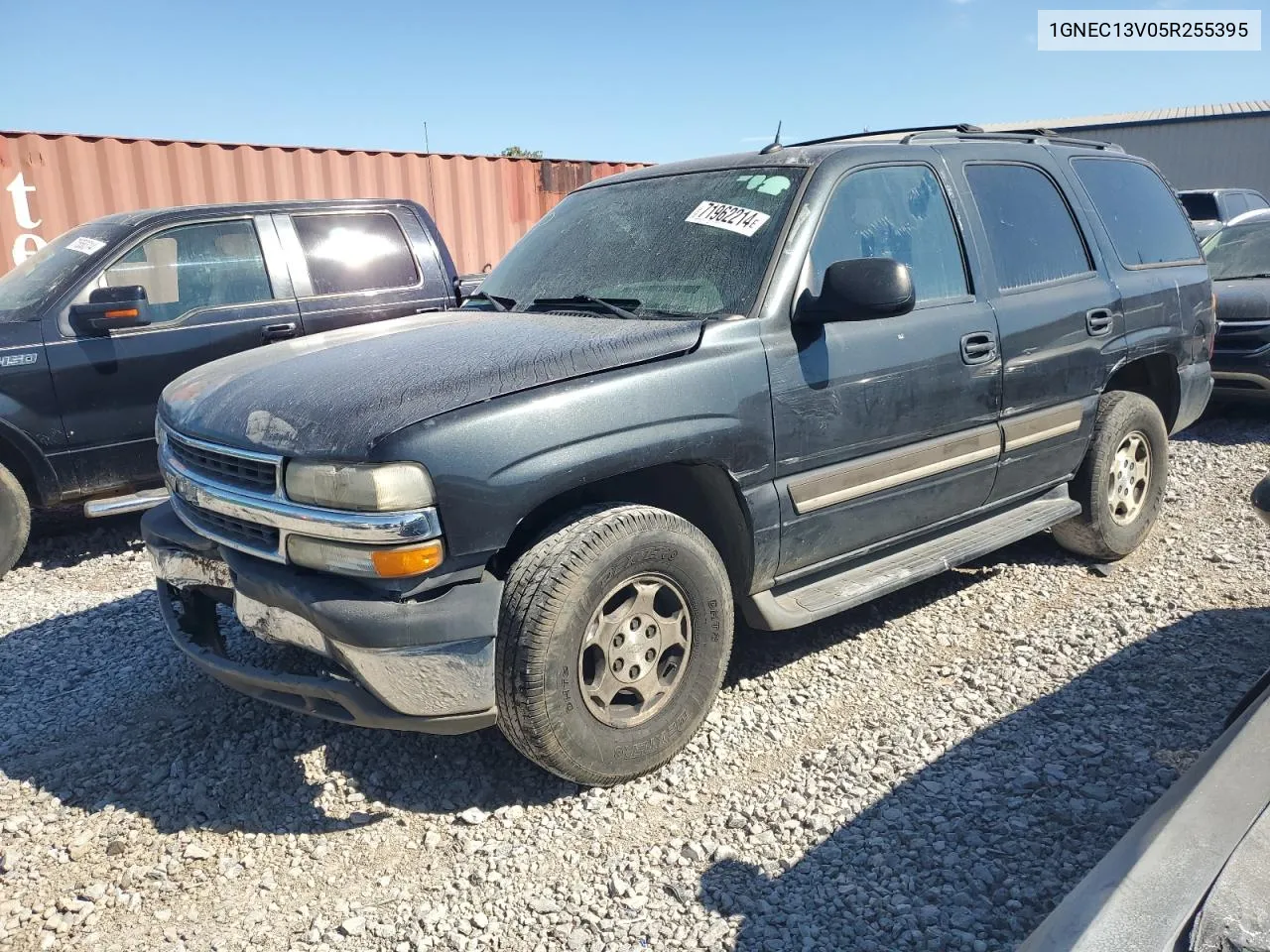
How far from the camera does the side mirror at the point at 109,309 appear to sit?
16.4 feet

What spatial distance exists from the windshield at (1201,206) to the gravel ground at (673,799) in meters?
10.4

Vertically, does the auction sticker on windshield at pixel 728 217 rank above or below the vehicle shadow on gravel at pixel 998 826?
above

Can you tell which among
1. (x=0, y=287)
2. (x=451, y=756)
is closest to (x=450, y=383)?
(x=451, y=756)

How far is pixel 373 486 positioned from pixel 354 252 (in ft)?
13.1

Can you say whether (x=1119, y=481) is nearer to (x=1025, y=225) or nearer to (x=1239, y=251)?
(x=1025, y=225)

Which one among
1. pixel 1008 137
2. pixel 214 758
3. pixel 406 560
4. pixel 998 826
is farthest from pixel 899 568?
pixel 214 758

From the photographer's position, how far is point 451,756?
311 centimetres

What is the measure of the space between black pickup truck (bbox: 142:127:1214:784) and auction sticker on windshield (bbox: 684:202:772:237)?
0.01 m

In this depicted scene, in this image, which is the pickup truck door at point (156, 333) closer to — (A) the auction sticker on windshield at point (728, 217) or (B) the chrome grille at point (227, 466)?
(B) the chrome grille at point (227, 466)

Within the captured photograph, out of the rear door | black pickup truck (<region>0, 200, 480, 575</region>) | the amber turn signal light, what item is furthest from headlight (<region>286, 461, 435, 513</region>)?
black pickup truck (<region>0, 200, 480, 575</region>)

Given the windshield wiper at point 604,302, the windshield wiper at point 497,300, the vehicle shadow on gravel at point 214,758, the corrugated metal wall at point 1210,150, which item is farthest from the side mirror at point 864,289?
the corrugated metal wall at point 1210,150

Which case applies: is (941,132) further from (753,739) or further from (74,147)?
(74,147)

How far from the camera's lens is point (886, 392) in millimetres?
3320

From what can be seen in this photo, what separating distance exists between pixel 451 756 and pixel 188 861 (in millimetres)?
807
